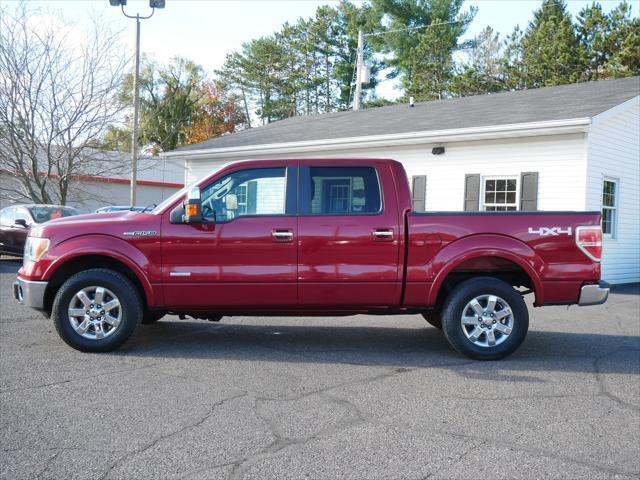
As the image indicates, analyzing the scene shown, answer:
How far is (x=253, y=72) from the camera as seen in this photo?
49.9 meters

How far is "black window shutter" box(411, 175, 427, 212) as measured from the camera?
14.6 meters

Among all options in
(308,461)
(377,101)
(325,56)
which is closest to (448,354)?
(308,461)

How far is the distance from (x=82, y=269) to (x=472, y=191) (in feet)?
31.5

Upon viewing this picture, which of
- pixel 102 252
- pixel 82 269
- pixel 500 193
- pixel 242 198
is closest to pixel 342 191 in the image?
pixel 242 198

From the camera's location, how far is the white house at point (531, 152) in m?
12.5

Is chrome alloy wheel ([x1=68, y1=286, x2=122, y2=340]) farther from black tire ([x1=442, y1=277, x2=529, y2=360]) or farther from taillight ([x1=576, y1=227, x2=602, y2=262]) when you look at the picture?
taillight ([x1=576, y1=227, x2=602, y2=262])

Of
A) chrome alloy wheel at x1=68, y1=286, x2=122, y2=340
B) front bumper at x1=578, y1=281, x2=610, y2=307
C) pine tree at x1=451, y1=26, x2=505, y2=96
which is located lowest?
chrome alloy wheel at x1=68, y1=286, x2=122, y2=340

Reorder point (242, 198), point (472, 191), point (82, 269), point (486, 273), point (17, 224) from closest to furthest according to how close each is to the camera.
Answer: point (242, 198) < point (82, 269) < point (486, 273) < point (472, 191) < point (17, 224)

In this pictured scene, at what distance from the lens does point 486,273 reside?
659 centimetres

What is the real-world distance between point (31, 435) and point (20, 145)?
18.7 m

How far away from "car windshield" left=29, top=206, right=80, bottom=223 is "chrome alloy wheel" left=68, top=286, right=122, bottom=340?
9.76m

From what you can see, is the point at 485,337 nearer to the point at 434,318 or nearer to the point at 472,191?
the point at 434,318

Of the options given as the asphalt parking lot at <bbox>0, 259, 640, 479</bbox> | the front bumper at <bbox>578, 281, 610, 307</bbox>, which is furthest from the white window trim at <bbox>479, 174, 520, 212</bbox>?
the front bumper at <bbox>578, 281, 610, 307</bbox>

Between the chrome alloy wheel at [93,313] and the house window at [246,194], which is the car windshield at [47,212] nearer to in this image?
the chrome alloy wheel at [93,313]
